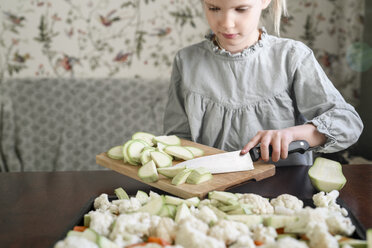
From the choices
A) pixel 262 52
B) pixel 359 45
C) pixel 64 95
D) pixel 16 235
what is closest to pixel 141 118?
pixel 64 95

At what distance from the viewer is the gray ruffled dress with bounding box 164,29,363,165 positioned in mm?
1576

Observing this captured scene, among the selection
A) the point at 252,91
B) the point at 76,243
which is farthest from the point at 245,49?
the point at 76,243

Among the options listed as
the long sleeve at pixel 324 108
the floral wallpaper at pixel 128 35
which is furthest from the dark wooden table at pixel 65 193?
the floral wallpaper at pixel 128 35

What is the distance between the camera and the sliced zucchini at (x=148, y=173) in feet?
3.96

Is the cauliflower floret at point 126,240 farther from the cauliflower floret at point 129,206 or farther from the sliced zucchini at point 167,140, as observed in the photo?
the sliced zucchini at point 167,140

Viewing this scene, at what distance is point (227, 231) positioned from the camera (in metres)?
0.78

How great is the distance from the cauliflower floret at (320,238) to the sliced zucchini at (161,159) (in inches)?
23.3

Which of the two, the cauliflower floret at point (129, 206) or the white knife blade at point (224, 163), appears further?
the white knife blade at point (224, 163)

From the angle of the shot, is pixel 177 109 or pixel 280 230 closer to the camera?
pixel 280 230

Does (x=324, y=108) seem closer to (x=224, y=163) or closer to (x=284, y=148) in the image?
(x=284, y=148)

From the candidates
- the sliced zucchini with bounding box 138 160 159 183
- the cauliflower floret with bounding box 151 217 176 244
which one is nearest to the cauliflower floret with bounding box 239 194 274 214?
the cauliflower floret with bounding box 151 217 176 244

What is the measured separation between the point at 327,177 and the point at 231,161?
28 cm

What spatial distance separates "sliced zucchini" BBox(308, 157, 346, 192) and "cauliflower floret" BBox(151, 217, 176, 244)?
51 centimetres

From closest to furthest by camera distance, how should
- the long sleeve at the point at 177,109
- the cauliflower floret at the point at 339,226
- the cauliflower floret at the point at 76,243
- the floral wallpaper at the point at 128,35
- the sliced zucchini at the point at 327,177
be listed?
1. the cauliflower floret at the point at 76,243
2. the cauliflower floret at the point at 339,226
3. the sliced zucchini at the point at 327,177
4. the long sleeve at the point at 177,109
5. the floral wallpaper at the point at 128,35
